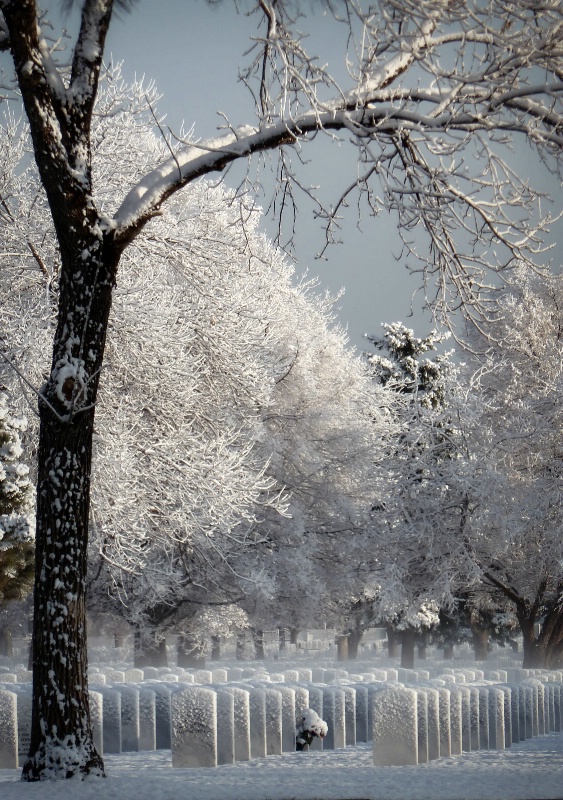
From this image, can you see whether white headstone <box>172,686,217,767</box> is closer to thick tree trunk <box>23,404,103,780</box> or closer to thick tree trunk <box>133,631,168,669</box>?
thick tree trunk <box>23,404,103,780</box>

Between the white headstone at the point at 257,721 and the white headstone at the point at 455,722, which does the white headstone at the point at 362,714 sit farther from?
the white headstone at the point at 257,721

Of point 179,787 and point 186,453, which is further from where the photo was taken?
point 186,453

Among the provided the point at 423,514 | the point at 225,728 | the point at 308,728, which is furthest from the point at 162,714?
the point at 423,514

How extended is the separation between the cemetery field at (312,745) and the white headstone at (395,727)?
0.04ft

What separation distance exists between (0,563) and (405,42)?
7318 mm

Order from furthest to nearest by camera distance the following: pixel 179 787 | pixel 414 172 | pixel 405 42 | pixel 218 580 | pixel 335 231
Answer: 1. pixel 218 580
2. pixel 335 231
3. pixel 414 172
4. pixel 405 42
5. pixel 179 787

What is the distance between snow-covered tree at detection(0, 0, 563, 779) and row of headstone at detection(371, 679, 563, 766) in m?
4.12

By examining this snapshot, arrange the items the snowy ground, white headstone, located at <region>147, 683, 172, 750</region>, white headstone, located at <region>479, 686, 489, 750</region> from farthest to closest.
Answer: white headstone, located at <region>479, 686, 489, 750</region>
white headstone, located at <region>147, 683, 172, 750</region>
the snowy ground

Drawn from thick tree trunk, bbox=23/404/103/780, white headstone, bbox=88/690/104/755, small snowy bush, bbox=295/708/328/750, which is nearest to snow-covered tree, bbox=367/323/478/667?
small snowy bush, bbox=295/708/328/750

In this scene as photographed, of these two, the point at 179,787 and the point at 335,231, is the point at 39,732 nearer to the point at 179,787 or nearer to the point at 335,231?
the point at 179,787

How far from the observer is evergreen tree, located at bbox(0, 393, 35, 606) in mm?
11703

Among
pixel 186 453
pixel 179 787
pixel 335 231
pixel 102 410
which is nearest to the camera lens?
pixel 179 787

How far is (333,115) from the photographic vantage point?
27.4 feet

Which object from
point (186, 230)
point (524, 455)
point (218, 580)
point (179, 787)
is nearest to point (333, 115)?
point (179, 787)
